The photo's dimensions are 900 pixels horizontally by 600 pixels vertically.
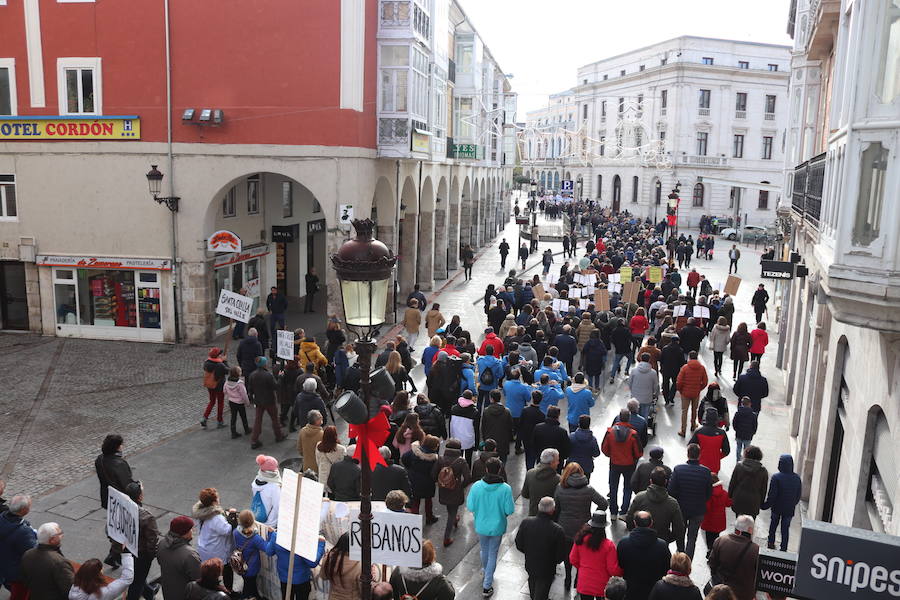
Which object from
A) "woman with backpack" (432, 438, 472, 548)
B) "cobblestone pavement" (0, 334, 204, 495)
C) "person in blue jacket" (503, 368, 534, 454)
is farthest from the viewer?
"cobblestone pavement" (0, 334, 204, 495)

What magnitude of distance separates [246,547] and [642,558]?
4.16m

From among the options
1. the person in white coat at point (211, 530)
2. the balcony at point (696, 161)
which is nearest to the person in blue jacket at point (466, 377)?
the person in white coat at point (211, 530)

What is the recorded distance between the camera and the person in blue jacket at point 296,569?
26.0ft

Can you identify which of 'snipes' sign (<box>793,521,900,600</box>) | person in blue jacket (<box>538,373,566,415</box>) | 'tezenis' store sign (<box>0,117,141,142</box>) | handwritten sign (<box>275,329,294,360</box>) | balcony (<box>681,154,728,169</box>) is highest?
balcony (<box>681,154,728,169</box>)

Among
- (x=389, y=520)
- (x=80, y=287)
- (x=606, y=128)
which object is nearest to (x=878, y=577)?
(x=389, y=520)

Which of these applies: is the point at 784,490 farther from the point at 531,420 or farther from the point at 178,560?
the point at 178,560

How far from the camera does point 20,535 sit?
788cm

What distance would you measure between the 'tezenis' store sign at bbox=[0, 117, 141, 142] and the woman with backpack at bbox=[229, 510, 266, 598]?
16.6 m

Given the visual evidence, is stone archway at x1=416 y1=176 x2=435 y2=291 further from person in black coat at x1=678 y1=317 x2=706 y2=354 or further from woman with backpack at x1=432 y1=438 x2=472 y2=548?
woman with backpack at x1=432 y1=438 x2=472 y2=548

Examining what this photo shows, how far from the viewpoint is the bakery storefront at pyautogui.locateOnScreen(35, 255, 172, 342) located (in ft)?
72.5

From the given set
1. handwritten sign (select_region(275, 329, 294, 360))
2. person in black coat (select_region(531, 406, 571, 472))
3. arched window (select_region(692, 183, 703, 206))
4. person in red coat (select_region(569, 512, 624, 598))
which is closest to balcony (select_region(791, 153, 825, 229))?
person in black coat (select_region(531, 406, 571, 472))

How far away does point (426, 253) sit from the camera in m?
31.0

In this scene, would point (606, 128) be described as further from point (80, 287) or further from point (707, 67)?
point (80, 287)

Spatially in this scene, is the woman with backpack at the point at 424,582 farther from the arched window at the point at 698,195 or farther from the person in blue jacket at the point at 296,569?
the arched window at the point at 698,195
